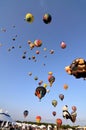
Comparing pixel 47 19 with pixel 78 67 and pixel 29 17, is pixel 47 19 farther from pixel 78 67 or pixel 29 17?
pixel 78 67

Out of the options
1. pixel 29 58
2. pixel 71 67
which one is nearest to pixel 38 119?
pixel 29 58

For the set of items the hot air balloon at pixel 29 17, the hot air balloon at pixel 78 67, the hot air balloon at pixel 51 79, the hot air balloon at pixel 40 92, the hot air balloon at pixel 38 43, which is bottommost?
the hot air balloon at pixel 78 67

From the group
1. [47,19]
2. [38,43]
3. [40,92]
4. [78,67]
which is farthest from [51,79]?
[78,67]

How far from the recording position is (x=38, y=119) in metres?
44.1

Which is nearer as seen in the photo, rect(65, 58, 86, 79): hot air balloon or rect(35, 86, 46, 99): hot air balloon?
rect(65, 58, 86, 79): hot air balloon

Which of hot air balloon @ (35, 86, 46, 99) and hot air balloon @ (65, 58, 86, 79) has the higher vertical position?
hot air balloon @ (35, 86, 46, 99)

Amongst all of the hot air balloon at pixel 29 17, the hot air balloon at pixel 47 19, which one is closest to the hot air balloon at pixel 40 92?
the hot air balloon at pixel 47 19

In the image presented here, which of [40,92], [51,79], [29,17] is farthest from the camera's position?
[51,79]

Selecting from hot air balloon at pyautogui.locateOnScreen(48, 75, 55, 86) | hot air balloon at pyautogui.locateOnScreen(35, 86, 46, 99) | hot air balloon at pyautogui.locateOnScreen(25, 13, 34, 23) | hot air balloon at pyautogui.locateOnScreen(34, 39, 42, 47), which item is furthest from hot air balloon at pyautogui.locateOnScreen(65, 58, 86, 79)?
hot air balloon at pyautogui.locateOnScreen(48, 75, 55, 86)

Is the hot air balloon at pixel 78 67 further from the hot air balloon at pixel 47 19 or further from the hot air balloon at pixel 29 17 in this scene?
the hot air balloon at pixel 29 17

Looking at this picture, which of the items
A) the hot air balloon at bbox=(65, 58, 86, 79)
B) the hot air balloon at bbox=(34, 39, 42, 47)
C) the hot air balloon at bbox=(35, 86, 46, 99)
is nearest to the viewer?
the hot air balloon at bbox=(65, 58, 86, 79)

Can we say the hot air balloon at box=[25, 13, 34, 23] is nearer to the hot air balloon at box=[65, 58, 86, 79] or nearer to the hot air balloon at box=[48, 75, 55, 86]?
the hot air balloon at box=[48, 75, 55, 86]

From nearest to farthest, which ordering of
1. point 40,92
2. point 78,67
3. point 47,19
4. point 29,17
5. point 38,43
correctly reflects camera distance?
point 78,67 < point 47,19 < point 40,92 < point 29,17 < point 38,43

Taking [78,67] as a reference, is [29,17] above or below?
above
